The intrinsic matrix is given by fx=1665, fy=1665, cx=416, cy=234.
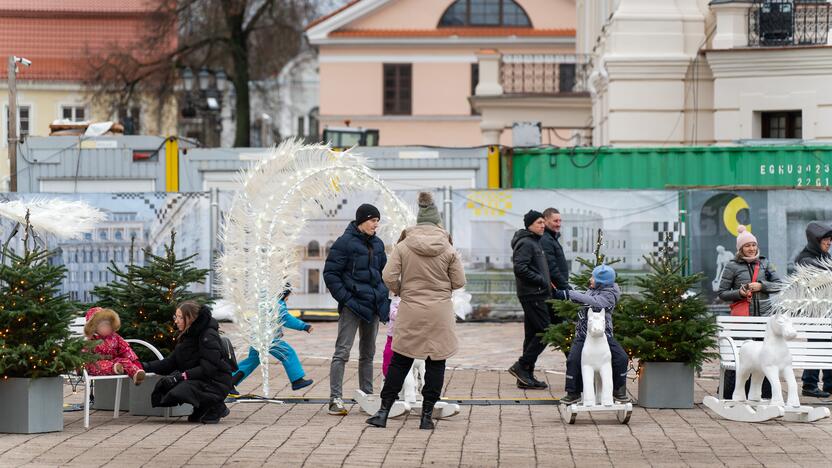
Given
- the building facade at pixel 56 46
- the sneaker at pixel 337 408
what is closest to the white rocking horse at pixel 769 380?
the sneaker at pixel 337 408

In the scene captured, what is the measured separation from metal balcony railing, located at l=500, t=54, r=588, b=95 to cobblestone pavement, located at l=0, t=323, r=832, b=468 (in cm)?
2500

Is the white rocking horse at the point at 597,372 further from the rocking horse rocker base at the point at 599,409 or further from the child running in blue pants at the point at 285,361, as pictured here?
the child running in blue pants at the point at 285,361

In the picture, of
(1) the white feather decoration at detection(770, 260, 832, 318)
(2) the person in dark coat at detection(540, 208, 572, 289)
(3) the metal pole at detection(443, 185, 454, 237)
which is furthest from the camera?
(3) the metal pole at detection(443, 185, 454, 237)

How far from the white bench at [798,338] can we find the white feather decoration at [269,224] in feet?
10.7

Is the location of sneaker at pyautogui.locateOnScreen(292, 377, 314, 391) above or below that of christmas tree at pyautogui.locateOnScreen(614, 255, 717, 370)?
below

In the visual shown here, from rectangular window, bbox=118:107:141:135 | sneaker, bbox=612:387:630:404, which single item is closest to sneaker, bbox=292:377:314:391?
sneaker, bbox=612:387:630:404

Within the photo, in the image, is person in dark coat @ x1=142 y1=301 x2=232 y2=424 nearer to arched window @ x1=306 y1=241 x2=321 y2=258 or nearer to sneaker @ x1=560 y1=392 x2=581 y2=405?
sneaker @ x1=560 y1=392 x2=581 y2=405

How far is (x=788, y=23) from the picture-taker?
2864cm

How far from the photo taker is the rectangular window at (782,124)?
2931 cm

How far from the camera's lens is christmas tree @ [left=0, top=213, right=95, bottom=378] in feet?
40.0

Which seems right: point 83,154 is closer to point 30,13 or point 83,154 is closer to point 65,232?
point 65,232

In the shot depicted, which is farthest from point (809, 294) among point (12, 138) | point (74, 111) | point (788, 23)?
point (74, 111)

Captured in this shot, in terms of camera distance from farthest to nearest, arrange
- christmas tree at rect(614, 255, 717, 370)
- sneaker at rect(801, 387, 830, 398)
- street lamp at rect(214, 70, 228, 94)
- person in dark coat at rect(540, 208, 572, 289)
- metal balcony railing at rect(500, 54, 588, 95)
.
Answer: metal balcony railing at rect(500, 54, 588, 95), street lamp at rect(214, 70, 228, 94), person in dark coat at rect(540, 208, 572, 289), sneaker at rect(801, 387, 830, 398), christmas tree at rect(614, 255, 717, 370)

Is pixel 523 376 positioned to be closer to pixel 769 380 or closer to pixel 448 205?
pixel 769 380
